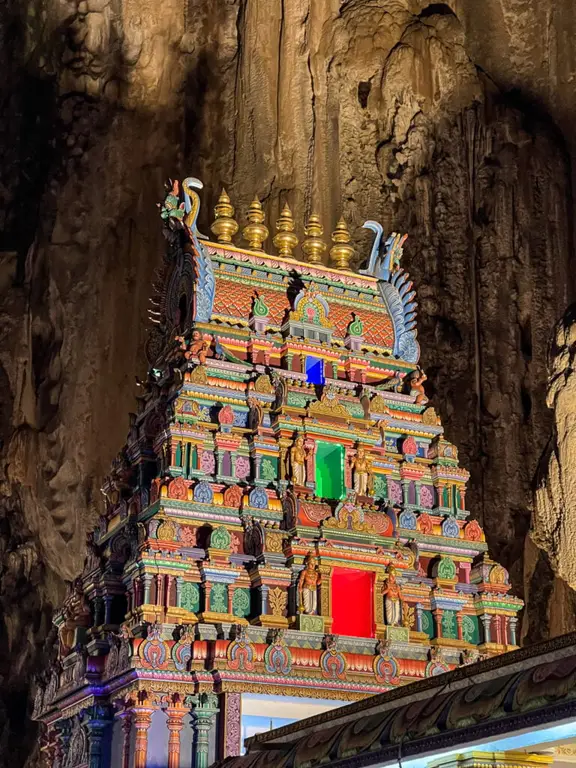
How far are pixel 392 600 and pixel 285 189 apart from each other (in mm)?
12571

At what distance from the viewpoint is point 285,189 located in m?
28.0

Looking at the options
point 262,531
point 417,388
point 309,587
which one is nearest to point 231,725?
point 309,587

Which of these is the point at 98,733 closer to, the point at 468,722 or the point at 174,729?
the point at 174,729

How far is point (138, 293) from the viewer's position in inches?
1139

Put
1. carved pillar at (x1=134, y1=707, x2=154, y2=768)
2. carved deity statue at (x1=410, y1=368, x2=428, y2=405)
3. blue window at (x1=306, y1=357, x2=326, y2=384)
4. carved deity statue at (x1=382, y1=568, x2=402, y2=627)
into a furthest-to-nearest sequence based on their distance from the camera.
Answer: carved deity statue at (x1=410, y1=368, x2=428, y2=405), blue window at (x1=306, y1=357, x2=326, y2=384), carved deity statue at (x1=382, y1=568, x2=402, y2=627), carved pillar at (x1=134, y1=707, x2=154, y2=768)

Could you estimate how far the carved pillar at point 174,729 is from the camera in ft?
52.0

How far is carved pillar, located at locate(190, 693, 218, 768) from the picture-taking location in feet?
52.1

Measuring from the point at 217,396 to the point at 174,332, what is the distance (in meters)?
1.60

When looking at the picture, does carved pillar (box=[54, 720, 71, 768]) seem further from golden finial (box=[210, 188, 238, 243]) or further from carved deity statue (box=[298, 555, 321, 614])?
golden finial (box=[210, 188, 238, 243])

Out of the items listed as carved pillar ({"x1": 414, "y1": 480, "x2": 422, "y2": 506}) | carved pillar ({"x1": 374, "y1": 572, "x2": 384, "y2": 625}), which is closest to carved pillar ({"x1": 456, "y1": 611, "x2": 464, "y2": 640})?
carved pillar ({"x1": 374, "y1": 572, "x2": 384, "y2": 625})

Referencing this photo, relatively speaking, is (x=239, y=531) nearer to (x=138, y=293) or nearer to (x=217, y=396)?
(x=217, y=396)

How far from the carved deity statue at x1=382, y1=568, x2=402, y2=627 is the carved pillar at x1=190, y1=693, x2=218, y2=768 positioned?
278 centimetres

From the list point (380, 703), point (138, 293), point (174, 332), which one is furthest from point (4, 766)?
point (380, 703)

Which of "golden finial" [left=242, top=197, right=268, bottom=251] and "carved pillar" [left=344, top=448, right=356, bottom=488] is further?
"golden finial" [left=242, top=197, right=268, bottom=251]
